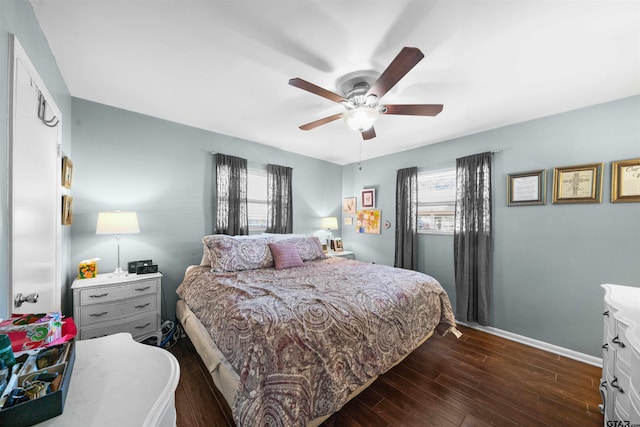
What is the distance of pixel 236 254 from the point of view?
2.55m

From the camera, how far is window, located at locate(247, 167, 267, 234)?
3479 millimetres

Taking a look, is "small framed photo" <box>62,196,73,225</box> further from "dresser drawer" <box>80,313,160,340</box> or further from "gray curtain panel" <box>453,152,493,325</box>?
"gray curtain panel" <box>453,152,493,325</box>

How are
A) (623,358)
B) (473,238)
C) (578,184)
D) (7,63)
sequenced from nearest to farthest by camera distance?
(7,63) → (623,358) → (578,184) → (473,238)

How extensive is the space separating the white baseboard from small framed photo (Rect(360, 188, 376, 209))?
7.30 ft

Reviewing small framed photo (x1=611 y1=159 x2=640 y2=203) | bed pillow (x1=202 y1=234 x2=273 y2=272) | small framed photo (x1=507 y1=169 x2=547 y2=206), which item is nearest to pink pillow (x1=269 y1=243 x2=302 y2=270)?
bed pillow (x1=202 y1=234 x2=273 y2=272)

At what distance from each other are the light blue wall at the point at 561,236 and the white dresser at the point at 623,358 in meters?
0.85

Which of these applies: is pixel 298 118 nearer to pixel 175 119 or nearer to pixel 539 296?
pixel 175 119

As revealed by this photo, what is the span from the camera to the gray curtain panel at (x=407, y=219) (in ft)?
11.6

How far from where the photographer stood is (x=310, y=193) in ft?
14.0

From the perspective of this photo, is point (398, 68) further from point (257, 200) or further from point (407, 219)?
point (257, 200)

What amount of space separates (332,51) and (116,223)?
2.39 m

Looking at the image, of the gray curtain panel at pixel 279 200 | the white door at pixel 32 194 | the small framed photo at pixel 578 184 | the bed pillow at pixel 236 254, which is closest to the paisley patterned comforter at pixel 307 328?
the bed pillow at pixel 236 254

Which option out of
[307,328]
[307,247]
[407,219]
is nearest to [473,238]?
[407,219]

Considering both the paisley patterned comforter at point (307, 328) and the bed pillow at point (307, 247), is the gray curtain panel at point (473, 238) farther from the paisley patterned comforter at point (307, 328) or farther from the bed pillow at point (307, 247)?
the bed pillow at point (307, 247)
